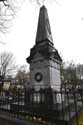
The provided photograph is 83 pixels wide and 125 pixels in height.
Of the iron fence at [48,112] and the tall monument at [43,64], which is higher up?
the tall monument at [43,64]

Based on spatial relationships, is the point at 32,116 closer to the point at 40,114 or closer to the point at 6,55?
the point at 40,114

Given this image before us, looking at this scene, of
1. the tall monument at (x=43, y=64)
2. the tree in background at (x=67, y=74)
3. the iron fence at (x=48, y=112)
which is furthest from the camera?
the tree in background at (x=67, y=74)

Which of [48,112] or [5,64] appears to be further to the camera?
[5,64]

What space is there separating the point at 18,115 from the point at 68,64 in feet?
84.8

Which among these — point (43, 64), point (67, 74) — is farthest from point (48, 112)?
point (67, 74)

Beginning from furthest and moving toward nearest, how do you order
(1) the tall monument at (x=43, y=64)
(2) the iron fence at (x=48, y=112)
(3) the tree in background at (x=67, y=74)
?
(3) the tree in background at (x=67, y=74), (1) the tall monument at (x=43, y=64), (2) the iron fence at (x=48, y=112)

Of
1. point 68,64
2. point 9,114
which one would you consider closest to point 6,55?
point 68,64

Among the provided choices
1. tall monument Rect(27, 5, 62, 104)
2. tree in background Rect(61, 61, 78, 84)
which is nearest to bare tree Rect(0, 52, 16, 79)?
tree in background Rect(61, 61, 78, 84)

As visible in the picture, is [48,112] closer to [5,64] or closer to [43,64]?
[43,64]

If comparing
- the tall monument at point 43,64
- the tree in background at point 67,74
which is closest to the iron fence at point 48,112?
the tall monument at point 43,64

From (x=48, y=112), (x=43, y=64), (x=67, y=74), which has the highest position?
(x=43, y=64)

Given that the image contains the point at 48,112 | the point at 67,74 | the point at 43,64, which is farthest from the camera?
the point at 67,74

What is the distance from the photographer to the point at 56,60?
28.9ft

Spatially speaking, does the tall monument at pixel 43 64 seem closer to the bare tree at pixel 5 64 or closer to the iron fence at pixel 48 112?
the iron fence at pixel 48 112
